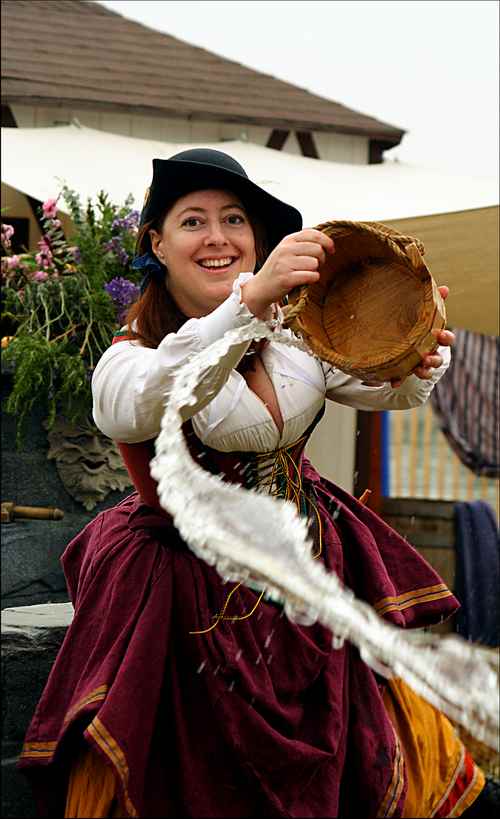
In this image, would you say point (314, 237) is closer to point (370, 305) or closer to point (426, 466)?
point (370, 305)

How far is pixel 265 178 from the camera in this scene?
5.60 meters

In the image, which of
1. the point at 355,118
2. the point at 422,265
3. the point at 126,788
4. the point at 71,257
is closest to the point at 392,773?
the point at 126,788

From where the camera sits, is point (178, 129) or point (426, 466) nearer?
point (178, 129)

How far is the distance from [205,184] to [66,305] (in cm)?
210

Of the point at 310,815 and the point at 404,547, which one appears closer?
the point at 310,815

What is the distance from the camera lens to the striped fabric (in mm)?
7750

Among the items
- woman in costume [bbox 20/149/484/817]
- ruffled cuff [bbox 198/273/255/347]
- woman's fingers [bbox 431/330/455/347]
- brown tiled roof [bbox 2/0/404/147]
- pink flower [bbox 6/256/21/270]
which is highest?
brown tiled roof [bbox 2/0/404/147]

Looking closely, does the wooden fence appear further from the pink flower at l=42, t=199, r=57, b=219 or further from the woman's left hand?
the woman's left hand

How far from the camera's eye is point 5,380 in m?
3.99

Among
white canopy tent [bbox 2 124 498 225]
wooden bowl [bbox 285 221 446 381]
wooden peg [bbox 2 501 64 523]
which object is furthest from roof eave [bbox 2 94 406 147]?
wooden bowl [bbox 285 221 446 381]

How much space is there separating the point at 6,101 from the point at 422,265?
5672 millimetres

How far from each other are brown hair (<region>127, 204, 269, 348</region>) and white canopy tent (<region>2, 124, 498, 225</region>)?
2.67 meters

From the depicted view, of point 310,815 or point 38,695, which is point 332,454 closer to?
point 38,695

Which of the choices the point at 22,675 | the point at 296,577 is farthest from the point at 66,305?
the point at 296,577
